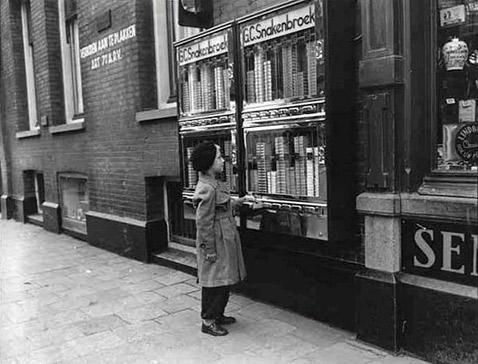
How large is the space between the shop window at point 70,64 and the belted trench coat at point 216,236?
602 centimetres

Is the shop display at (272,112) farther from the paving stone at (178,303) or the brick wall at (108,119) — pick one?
the brick wall at (108,119)

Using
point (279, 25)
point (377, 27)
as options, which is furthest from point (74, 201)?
point (377, 27)

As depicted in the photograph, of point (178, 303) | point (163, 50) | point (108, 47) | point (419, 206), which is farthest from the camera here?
point (108, 47)

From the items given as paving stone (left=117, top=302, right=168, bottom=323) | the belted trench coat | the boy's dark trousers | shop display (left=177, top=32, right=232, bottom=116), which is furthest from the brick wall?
the boy's dark trousers

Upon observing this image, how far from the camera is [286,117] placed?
4328 mm

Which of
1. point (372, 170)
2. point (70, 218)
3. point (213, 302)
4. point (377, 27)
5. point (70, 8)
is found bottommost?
point (213, 302)

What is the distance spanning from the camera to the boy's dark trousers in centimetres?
456

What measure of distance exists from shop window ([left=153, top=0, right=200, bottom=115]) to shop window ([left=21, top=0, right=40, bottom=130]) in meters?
5.39

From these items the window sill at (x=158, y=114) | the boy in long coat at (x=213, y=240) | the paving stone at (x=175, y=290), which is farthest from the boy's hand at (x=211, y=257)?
the window sill at (x=158, y=114)

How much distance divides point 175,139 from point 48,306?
8.27ft

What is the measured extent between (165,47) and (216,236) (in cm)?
372

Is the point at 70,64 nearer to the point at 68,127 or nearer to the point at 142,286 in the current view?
the point at 68,127

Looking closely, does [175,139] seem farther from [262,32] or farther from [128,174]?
[262,32]

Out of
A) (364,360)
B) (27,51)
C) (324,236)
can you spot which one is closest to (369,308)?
(364,360)
